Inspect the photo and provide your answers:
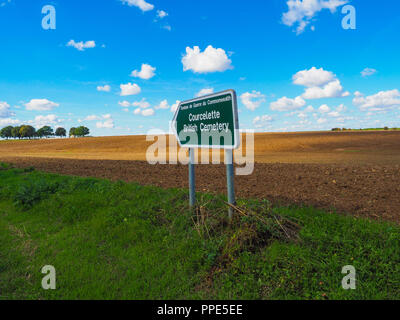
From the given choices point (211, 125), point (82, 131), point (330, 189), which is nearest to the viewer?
point (211, 125)

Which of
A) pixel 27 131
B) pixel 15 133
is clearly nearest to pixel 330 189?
pixel 27 131

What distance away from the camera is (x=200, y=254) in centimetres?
403

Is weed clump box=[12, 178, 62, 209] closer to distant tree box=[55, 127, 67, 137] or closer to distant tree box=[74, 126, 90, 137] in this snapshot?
distant tree box=[74, 126, 90, 137]

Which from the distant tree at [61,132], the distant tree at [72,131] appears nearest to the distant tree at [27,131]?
the distant tree at [61,132]

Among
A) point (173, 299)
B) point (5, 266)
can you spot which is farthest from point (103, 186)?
point (173, 299)

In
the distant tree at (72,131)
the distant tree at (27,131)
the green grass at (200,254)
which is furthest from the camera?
the distant tree at (72,131)

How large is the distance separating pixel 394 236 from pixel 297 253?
1.52 meters

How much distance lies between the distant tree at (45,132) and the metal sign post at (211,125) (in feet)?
386

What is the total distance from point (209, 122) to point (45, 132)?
119933 millimetres

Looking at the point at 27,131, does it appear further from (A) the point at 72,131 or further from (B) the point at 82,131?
(B) the point at 82,131

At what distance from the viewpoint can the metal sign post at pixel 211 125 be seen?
166 inches

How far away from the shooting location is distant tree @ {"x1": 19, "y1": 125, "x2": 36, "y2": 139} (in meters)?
101

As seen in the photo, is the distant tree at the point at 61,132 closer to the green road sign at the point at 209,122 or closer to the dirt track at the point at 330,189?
the dirt track at the point at 330,189

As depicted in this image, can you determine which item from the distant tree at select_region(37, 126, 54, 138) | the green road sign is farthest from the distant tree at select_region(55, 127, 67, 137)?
the green road sign
